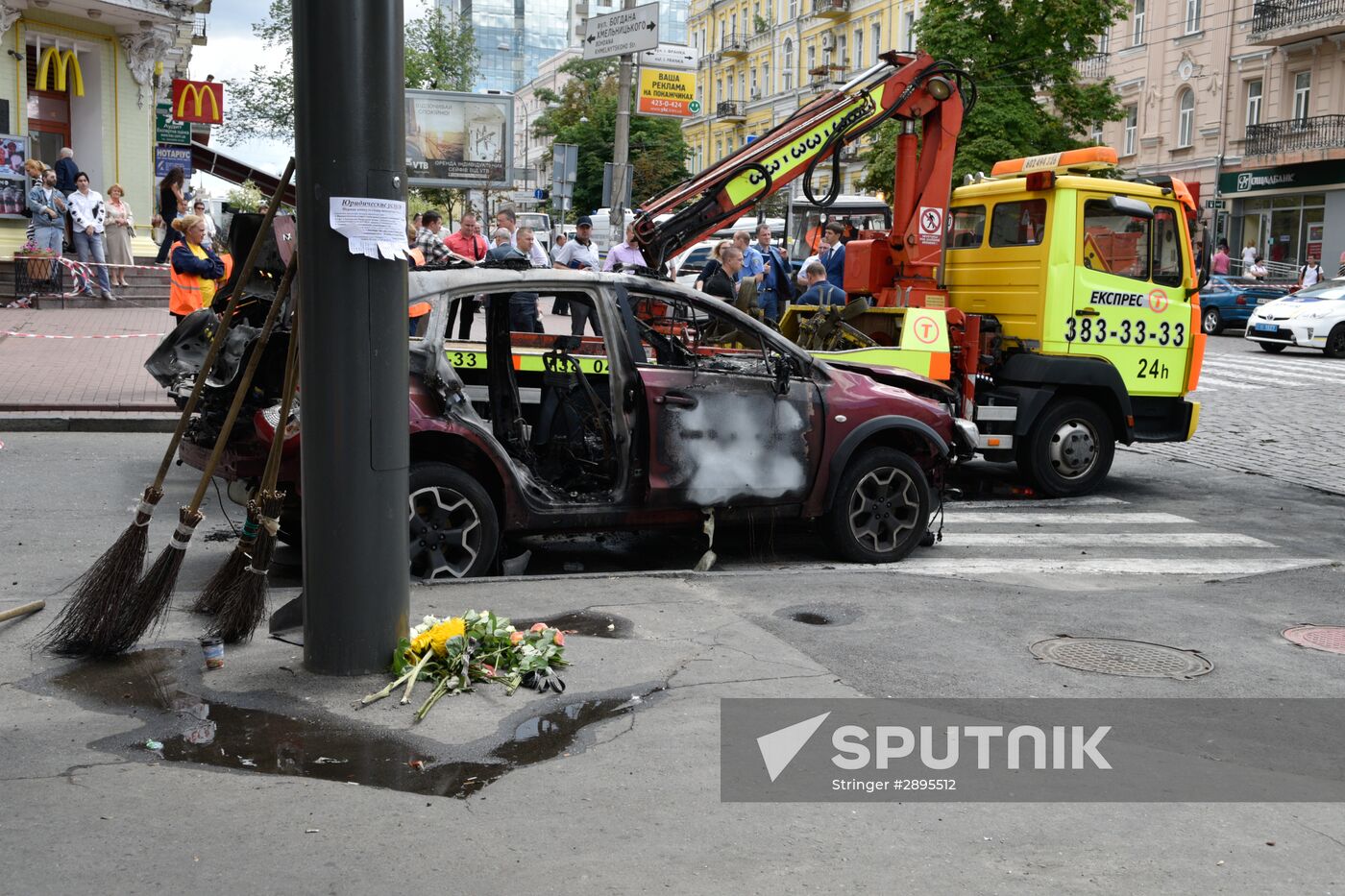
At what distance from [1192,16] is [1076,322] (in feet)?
131

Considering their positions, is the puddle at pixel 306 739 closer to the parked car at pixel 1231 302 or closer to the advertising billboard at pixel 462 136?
the advertising billboard at pixel 462 136

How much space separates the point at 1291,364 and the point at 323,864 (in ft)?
74.3

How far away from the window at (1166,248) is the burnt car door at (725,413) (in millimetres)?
4604

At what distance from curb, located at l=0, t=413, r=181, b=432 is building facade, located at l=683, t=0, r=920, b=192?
45.6 m

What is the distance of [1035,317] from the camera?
11.3 metres

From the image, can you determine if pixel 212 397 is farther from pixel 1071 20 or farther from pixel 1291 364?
pixel 1071 20

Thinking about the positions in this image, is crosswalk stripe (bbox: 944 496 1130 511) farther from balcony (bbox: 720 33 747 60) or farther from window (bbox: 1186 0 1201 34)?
balcony (bbox: 720 33 747 60)

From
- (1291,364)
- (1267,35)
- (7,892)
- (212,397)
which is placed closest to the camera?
(7,892)

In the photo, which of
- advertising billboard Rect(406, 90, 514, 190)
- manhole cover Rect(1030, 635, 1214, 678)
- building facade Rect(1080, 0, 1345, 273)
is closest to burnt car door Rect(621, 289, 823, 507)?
manhole cover Rect(1030, 635, 1214, 678)

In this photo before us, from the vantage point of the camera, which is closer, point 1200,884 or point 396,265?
point 1200,884

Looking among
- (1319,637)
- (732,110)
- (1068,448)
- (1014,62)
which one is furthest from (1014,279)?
(732,110)

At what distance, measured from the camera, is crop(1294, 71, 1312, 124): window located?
43125 mm

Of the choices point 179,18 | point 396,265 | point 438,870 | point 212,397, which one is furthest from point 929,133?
point 179,18

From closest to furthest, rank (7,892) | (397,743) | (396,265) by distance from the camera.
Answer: (7,892) < (397,743) < (396,265)
